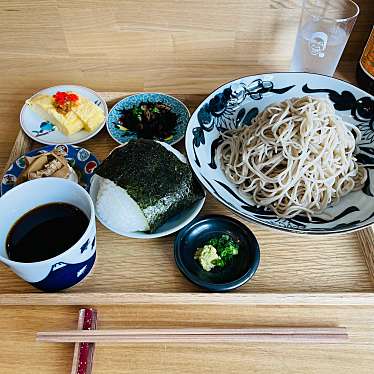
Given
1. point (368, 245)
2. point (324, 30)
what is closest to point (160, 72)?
point (324, 30)

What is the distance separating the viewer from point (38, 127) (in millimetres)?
1309

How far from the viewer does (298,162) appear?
1.08 metres

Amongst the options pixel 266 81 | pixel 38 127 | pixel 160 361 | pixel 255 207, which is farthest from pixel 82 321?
pixel 266 81

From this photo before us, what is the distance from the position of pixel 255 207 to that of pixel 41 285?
555mm

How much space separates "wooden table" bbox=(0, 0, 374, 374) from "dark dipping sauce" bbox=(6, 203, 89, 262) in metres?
0.14

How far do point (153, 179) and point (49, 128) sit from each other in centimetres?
52

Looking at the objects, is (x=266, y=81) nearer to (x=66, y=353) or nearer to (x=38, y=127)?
(x=38, y=127)

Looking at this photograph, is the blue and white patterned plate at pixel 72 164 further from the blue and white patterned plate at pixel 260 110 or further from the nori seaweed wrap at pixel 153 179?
the blue and white patterned plate at pixel 260 110

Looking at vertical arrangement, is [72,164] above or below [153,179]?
below

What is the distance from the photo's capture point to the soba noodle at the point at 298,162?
42.1 inches

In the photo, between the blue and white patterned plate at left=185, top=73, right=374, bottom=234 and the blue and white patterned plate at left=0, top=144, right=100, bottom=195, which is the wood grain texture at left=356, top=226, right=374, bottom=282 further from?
the blue and white patterned plate at left=0, top=144, right=100, bottom=195

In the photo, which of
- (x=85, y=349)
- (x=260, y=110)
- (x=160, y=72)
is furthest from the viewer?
(x=160, y=72)

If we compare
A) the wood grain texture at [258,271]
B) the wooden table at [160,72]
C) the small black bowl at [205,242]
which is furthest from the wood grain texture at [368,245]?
the small black bowl at [205,242]

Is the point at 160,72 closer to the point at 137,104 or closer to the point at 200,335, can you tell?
the point at 137,104
